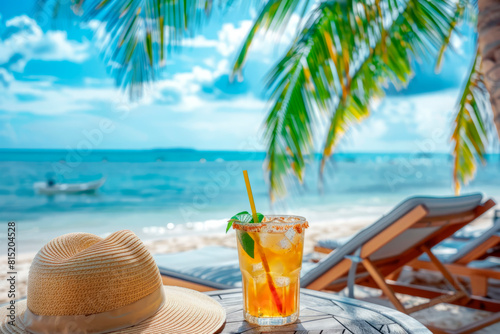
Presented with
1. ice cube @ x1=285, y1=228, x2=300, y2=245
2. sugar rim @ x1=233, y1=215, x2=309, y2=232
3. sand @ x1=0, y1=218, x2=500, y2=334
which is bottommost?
sand @ x1=0, y1=218, x2=500, y2=334

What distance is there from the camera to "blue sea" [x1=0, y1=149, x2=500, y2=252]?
12227 mm

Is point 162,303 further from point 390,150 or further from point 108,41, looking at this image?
point 390,150

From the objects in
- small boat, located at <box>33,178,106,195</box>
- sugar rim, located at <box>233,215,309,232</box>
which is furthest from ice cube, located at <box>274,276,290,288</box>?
small boat, located at <box>33,178,106,195</box>

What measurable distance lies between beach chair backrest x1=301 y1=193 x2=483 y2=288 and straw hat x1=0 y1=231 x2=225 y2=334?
46.8 inches

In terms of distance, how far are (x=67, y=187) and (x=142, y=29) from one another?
1442cm

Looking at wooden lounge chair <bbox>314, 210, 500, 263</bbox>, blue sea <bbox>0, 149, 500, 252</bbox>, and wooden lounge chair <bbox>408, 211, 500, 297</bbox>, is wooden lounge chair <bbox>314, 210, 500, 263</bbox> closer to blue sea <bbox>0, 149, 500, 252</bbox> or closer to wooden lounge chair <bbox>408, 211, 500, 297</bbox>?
wooden lounge chair <bbox>408, 211, 500, 297</bbox>

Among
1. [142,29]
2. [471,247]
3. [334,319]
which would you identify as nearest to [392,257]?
[471,247]

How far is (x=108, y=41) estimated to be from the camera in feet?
7.65

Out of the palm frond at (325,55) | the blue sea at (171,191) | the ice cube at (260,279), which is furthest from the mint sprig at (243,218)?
the blue sea at (171,191)

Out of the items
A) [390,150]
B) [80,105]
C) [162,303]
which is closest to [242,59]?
[162,303]

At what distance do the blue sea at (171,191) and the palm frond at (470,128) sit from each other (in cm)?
496

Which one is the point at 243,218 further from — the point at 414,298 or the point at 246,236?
the point at 414,298

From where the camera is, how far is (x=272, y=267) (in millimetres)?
890

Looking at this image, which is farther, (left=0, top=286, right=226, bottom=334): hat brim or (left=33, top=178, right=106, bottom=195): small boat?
(left=33, top=178, right=106, bottom=195): small boat
